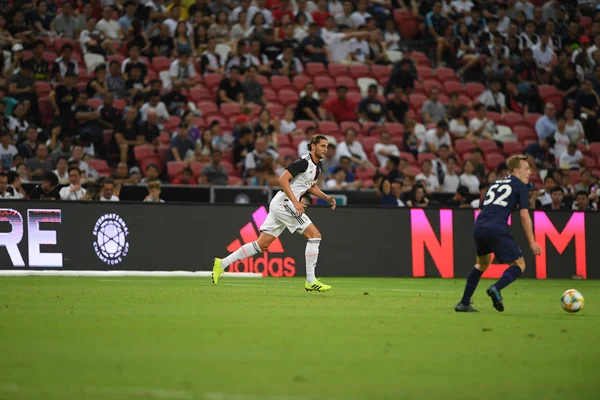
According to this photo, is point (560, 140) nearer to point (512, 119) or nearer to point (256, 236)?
point (512, 119)

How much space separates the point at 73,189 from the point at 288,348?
13.1m

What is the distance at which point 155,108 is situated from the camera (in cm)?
2347

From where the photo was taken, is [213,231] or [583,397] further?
[213,231]

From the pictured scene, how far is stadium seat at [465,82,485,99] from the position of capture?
28297mm

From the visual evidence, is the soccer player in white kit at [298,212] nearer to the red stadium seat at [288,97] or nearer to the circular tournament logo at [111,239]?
the circular tournament logo at [111,239]

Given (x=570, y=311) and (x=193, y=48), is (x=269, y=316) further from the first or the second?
(x=193, y=48)

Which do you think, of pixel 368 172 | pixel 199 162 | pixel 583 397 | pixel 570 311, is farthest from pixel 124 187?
pixel 583 397

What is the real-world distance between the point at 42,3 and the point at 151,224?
8.63 meters

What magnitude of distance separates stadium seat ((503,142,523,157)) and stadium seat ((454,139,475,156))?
118cm

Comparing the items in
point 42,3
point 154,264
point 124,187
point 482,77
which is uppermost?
point 42,3

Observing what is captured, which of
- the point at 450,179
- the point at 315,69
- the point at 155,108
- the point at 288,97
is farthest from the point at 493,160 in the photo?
the point at 155,108

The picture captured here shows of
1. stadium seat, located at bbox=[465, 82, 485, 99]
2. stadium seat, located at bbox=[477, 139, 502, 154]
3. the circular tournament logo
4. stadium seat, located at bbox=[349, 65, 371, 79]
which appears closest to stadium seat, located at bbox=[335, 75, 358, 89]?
stadium seat, located at bbox=[349, 65, 371, 79]

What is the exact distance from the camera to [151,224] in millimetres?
19625

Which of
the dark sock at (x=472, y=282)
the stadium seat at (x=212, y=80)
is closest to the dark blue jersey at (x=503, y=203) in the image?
the dark sock at (x=472, y=282)
